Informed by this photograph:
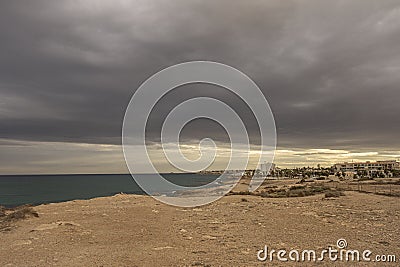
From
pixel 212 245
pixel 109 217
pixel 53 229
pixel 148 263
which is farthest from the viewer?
pixel 109 217

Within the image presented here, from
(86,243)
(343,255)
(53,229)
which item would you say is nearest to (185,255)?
(86,243)

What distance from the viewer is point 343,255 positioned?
392 inches

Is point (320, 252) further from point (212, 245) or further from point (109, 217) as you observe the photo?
point (109, 217)

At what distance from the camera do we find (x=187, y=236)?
1319cm

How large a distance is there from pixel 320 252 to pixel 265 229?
420 cm

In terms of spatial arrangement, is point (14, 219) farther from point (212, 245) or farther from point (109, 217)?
point (212, 245)

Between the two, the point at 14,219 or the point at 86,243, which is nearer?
the point at 86,243

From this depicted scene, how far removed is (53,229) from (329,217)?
43.3 feet

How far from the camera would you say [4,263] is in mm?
9430

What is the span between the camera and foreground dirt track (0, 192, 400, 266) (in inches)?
389

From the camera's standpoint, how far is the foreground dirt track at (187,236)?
9877mm

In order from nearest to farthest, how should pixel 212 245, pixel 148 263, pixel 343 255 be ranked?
pixel 148 263
pixel 343 255
pixel 212 245

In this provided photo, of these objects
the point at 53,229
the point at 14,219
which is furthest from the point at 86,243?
the point at 14,219

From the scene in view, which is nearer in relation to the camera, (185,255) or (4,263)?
(4,263)
